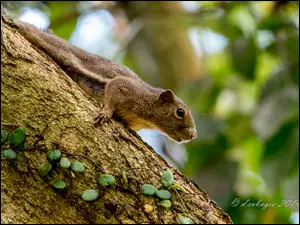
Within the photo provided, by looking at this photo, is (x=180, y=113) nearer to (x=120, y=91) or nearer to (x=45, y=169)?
(x=120, y=91)

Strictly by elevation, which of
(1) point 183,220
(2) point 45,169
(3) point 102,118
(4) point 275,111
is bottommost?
(1) point 183,220

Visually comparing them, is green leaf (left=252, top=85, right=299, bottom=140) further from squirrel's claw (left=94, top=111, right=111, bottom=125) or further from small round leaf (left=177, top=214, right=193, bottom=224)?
small round leaf (left=177, top=214, right=193, bottom=224)

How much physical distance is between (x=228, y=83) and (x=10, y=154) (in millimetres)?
4022

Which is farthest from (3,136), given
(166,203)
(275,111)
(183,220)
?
(275,111)

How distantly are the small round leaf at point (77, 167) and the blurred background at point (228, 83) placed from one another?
224cm

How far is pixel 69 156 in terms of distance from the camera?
2.92 m

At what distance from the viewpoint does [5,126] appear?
2.93 meters

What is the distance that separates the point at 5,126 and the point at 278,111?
106 inches

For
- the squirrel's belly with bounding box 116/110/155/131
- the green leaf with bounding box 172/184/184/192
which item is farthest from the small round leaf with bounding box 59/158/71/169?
the squirrel's belly with bounding box 116/110/155/131

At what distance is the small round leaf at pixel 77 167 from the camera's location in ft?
9.28

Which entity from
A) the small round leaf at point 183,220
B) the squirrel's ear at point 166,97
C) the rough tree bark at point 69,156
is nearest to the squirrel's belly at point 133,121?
the squirrel's ear at point 166,97

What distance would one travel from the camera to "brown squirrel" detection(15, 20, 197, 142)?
421cm

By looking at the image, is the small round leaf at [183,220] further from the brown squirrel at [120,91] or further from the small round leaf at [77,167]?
the brown squirrel at [120,91]

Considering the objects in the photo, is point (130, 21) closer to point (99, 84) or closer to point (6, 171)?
point (99, 84)
